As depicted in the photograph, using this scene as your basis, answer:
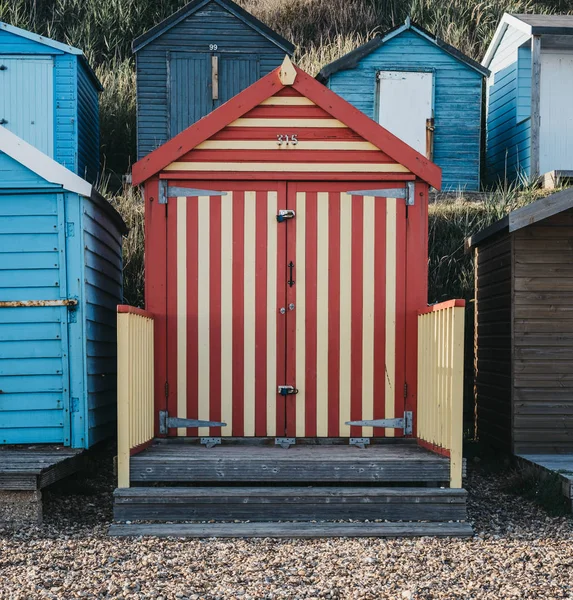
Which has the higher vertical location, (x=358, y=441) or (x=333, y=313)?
(x=333, y=313)

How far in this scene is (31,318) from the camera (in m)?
6.24

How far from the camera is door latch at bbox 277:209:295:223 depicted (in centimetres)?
630

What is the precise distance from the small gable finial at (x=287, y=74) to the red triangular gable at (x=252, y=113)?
0.06 feet

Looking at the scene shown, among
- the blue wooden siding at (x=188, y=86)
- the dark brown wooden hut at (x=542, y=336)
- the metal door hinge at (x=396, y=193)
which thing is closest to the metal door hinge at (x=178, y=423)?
the metal door hinge at (x=396, y=193)

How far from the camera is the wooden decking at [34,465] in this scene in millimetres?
5324

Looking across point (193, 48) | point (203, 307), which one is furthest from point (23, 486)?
point (193, 48)

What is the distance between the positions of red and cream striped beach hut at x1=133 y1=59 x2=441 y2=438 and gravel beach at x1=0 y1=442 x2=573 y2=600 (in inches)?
50.4

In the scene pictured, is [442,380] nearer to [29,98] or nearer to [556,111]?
[29,98]

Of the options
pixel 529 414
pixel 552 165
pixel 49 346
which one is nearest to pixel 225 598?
pixel 49 346

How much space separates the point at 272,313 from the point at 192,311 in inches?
24.1

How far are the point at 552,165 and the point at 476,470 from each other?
29.8ft

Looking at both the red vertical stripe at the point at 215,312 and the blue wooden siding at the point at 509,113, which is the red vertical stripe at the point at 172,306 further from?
the blue wooden siding at the point at 509,113

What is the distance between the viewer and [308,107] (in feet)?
20.7

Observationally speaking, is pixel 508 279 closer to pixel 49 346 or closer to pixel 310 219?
pixel 310 219
